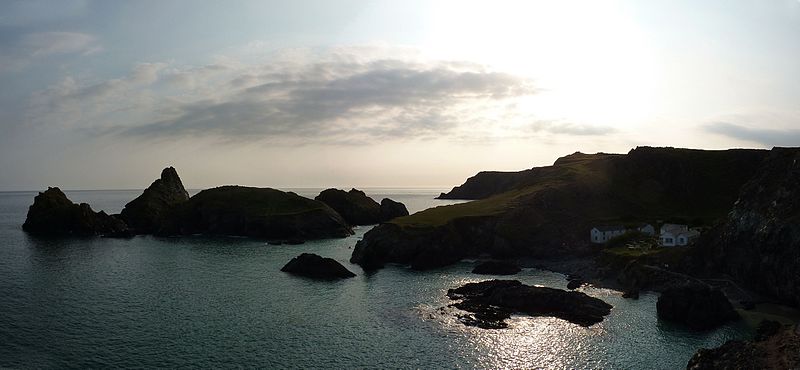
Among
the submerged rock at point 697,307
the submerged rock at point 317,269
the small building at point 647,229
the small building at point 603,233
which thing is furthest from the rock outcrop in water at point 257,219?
the submerged rock at point 697,307

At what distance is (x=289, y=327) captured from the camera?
68750 millimetres

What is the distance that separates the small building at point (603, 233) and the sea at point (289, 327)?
22124 millimetres

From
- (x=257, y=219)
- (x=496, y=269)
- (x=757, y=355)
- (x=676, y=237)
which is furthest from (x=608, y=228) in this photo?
(x=257, y=219)

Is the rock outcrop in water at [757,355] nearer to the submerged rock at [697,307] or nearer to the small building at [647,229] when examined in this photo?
the submerged rock at [697,307]

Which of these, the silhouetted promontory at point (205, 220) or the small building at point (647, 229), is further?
the silhouetted promontory at point (205, 220)

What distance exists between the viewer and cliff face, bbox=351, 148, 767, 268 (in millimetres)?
123250

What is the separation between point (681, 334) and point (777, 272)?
77.0 ft

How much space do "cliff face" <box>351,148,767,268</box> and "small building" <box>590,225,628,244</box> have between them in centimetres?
254

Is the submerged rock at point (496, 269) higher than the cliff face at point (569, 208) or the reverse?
the reverse

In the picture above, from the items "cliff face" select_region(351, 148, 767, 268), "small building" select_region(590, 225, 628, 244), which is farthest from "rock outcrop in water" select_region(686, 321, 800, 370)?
"small building" select_region(590, 225, 628, 244)

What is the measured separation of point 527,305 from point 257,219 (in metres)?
126

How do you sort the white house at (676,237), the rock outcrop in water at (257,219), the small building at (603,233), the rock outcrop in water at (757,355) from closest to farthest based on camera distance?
1. the rock outcrop in water at (757,355)
2. the white house at (676,237)
3. the small building at (603,233)
4. the rock outcrop in water at (257,219)

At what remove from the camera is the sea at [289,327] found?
186ft

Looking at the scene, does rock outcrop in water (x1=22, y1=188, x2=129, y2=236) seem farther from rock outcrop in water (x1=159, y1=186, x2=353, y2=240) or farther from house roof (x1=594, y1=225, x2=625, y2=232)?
house roof (x1=594, y1=225, x2=625, y2=232)
